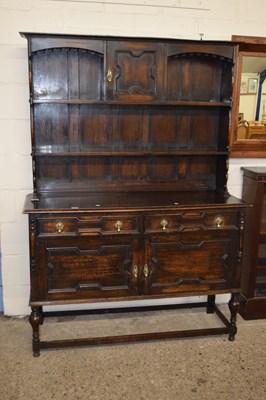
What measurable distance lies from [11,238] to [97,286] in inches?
33.1

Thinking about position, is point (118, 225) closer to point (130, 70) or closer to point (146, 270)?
point (146, 270)

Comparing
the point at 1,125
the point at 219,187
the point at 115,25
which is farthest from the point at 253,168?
the point at 1,125

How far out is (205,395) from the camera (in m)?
2.16

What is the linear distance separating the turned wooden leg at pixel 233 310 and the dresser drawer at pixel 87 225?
88 centimetres

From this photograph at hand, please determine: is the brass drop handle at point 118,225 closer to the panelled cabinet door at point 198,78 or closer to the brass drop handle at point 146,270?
the brass drop handle at point 146,270

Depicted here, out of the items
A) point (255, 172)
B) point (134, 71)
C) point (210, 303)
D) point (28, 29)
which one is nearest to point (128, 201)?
point (134, 71)

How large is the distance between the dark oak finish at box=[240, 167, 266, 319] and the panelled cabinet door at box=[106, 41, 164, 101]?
3.17ft

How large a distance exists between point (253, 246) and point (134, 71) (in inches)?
61.3

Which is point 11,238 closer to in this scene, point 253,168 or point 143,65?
point 143,65

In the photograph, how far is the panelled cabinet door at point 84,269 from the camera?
2.36m

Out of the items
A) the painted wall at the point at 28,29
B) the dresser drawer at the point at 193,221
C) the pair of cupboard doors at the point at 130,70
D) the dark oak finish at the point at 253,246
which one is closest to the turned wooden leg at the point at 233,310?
the dark oak finish at the point at 253,246

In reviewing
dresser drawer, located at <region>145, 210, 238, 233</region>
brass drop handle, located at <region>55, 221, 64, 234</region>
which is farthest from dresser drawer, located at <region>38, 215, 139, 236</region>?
dresser drawer, located at <region>145, 210, 238, 233</region>

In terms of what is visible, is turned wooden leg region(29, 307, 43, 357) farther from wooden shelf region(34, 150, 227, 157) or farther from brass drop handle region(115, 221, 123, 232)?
wooden shelf region(34, 150, 227, 157)

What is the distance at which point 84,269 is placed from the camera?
241cm
